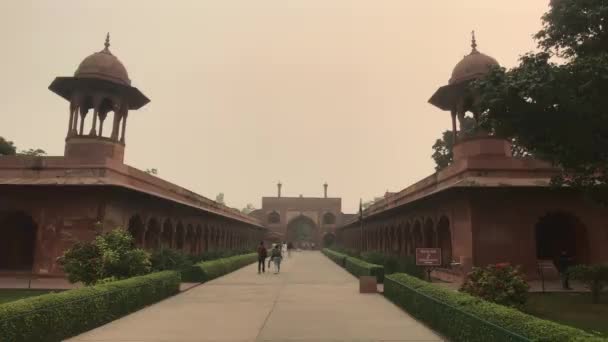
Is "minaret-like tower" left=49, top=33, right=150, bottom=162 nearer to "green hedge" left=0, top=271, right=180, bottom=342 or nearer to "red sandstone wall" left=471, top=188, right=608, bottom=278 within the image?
"green hedge" left=0, top=271, right=180, bottom=342

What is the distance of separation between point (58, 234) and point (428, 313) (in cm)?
1295

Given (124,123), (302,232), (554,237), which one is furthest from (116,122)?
(302,232)

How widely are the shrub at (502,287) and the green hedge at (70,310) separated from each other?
295 inches

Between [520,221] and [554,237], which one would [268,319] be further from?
[554,237]

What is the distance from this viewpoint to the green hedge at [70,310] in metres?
5.61

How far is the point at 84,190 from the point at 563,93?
49.0 ft

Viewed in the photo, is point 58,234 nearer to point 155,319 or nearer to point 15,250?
point 15,250

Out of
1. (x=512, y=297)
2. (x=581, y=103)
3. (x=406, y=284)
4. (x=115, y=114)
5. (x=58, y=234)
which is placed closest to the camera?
(x=512, y=297)

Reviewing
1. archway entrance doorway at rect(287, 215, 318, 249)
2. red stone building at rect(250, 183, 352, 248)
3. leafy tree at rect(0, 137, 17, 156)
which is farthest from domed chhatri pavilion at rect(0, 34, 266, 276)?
archway entrance doorway at rect(287, 215, 318, 249)

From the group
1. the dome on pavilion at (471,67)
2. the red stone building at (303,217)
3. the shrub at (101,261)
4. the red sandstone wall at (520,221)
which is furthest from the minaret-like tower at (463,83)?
the red stone building at (303,217)

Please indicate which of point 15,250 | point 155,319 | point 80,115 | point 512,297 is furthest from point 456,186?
point 15,250

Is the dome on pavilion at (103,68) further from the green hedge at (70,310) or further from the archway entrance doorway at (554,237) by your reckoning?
the archway entrance doorway at (554,237)

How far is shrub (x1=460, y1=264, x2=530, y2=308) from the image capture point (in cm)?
795

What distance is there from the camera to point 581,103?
894 cm
